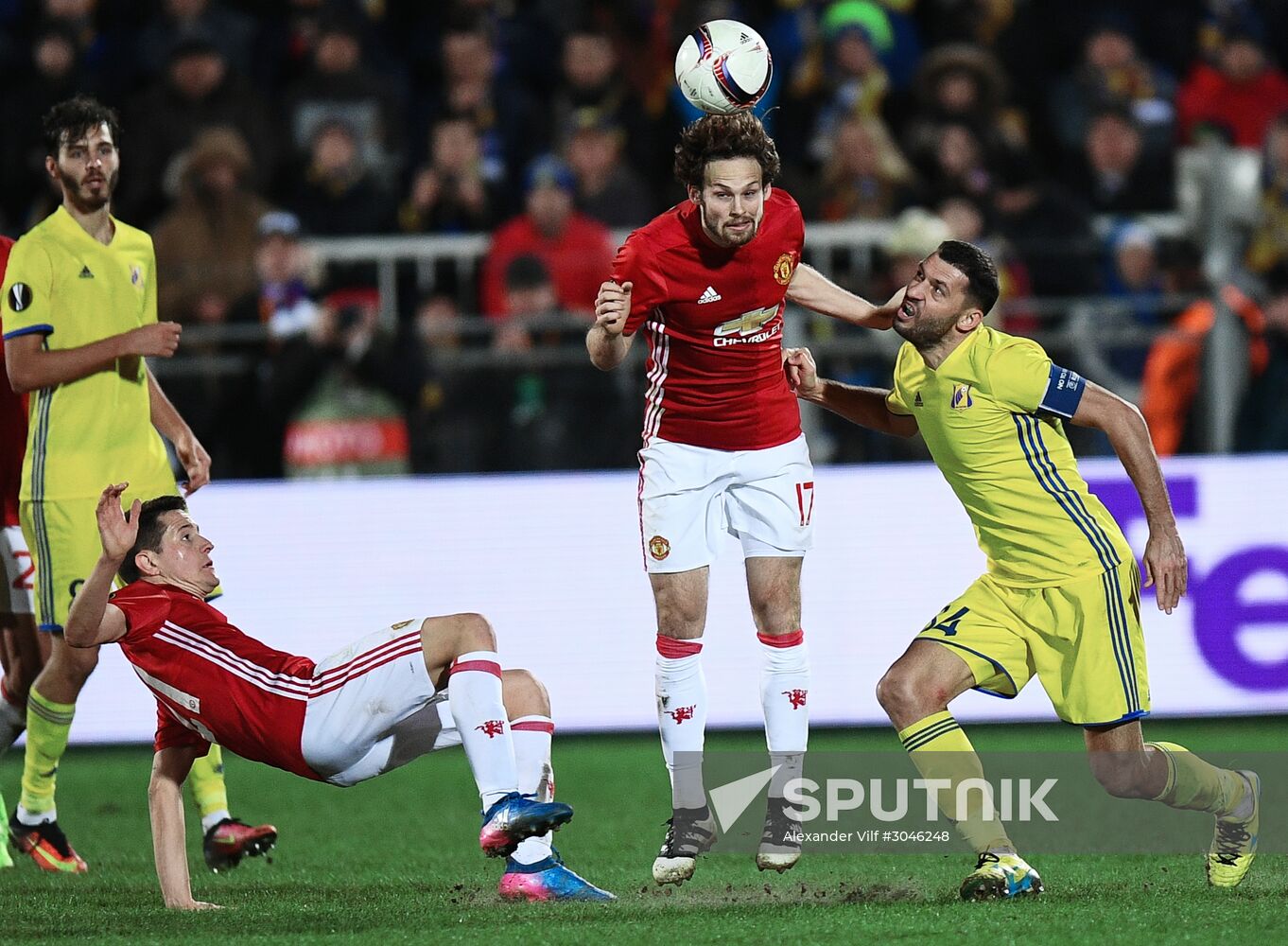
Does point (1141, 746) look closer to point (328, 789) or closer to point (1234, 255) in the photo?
point (328, 789)

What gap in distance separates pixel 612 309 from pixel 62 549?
93.3 inches

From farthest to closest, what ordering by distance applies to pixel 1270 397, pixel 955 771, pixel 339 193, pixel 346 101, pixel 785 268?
pixel 346 101
pixel 339 193
pixel 1270 397
pixel 785 268
pixel 955 771

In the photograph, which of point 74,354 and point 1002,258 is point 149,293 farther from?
point 1002,258

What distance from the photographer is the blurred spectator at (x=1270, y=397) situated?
11.0 m

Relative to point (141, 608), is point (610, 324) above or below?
above

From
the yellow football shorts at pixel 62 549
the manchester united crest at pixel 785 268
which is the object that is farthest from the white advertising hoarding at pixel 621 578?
the manchester united crest at pixel 785 268

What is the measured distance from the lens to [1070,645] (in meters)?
6.22

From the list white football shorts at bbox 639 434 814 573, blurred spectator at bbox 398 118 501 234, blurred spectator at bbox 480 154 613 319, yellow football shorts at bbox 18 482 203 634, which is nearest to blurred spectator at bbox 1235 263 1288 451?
blurred spectator at bbox 480 154 613 319

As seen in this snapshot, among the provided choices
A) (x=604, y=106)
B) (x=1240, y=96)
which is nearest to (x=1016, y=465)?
(x=604, y=106)

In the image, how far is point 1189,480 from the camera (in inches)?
402

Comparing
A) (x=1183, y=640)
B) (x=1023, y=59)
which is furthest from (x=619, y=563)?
(x=1023, y=59)

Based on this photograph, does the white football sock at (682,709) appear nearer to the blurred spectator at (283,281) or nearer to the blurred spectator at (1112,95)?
the blurred spectator at (283,281)

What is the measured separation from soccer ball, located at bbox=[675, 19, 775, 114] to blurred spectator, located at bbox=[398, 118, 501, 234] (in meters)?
5.86

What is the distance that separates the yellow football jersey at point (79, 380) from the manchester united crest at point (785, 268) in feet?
8.10
